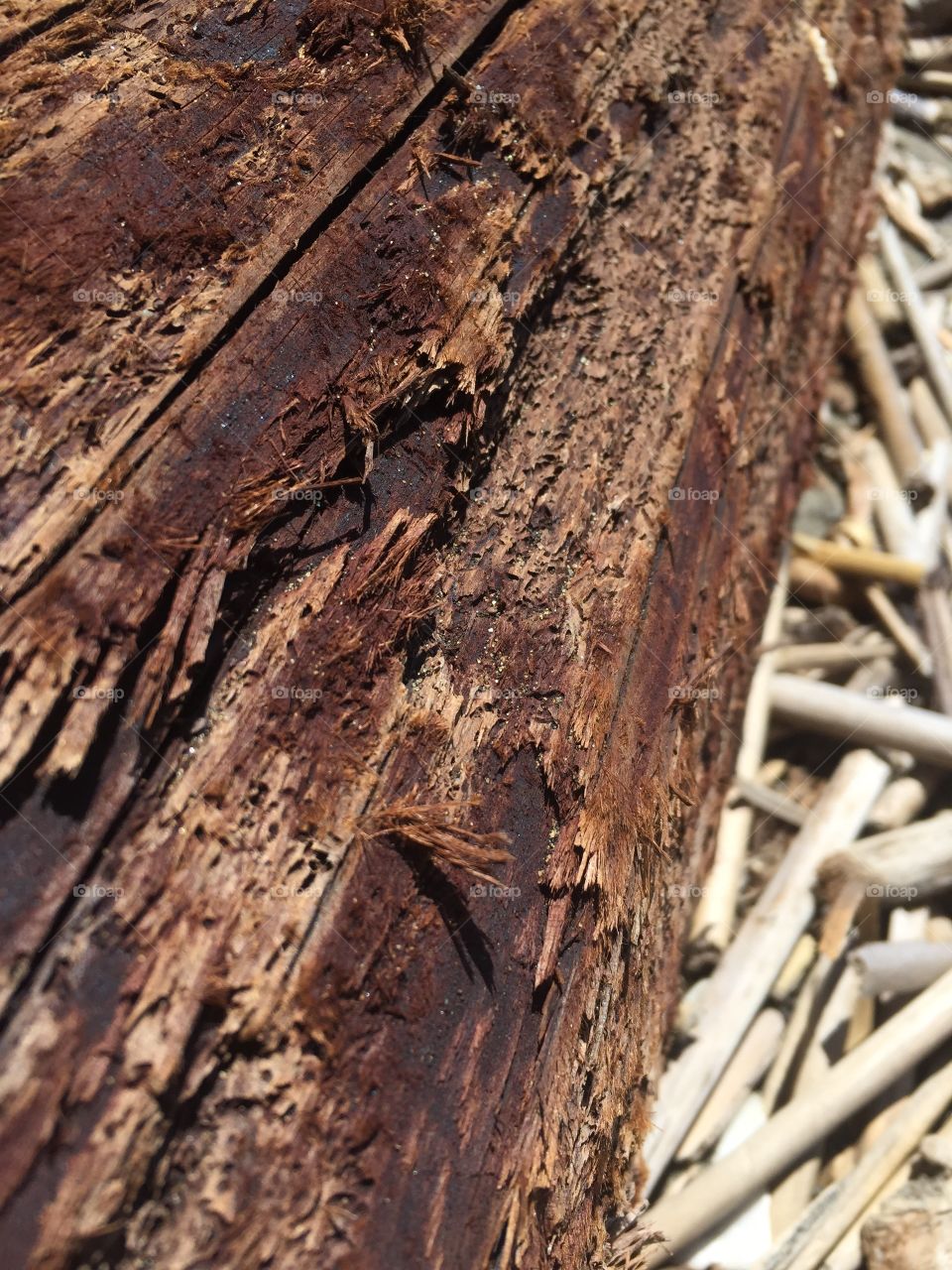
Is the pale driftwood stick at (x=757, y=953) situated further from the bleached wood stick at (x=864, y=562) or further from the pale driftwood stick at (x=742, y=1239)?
the bleached wood stick at (x=864, y=562)

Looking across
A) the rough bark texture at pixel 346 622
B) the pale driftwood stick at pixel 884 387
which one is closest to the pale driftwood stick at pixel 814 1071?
the rough bark texture at pixel 346 622

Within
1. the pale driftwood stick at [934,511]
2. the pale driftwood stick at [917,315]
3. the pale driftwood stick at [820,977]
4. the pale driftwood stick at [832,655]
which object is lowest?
the pale driftwood stick at [820,977]

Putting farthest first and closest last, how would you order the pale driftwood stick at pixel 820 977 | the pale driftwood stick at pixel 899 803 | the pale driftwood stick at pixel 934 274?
the pale driftwood stick at pixel 934 274
the pale driftwood stick at pixel 899 803
the pale driftwood stick at pixel 820 977

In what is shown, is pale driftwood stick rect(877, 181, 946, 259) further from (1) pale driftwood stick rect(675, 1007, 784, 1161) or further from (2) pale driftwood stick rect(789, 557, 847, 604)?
(1) pale driftwood stick rect(675, 1007, 784, 1161)

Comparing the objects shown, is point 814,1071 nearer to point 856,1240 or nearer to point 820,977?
point 820,977

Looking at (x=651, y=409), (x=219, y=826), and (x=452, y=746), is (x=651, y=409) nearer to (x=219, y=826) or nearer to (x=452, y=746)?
(x=452, y=746)

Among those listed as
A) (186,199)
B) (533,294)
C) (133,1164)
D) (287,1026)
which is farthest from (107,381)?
(133,1164)

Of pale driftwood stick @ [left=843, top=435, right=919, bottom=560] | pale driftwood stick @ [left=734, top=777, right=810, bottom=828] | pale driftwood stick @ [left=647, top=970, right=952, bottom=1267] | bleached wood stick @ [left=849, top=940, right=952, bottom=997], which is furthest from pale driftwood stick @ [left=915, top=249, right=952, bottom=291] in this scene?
pale driftwood stick @ [left=647, top=970, right=952, bottom=1267]
